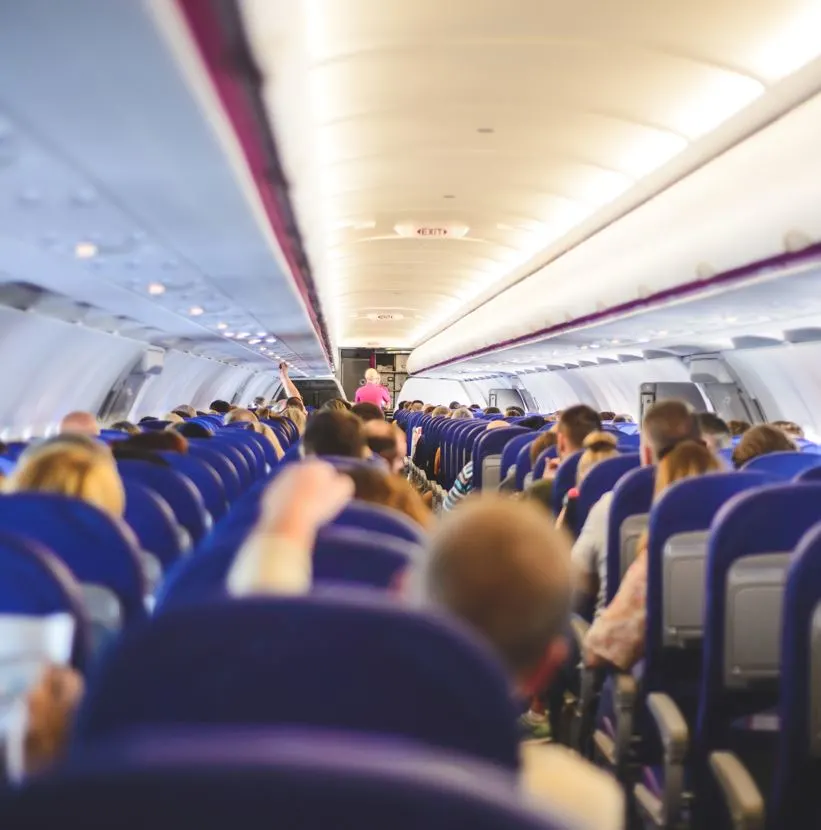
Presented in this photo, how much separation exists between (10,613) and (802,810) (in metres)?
1.99

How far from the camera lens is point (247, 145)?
570 cm

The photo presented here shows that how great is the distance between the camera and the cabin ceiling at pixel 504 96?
679 cm

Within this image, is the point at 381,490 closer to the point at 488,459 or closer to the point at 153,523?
the point at 153,523

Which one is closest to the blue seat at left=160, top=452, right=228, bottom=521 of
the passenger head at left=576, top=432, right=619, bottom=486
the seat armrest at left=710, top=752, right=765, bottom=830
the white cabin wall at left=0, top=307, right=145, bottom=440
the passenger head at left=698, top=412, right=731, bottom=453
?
the passenger head at left=576, top=432, right=619, bottom=486

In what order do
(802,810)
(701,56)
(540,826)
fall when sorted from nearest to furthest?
(540,826) → (802,810) → (701,56)

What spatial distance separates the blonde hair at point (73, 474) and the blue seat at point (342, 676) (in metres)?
2.51

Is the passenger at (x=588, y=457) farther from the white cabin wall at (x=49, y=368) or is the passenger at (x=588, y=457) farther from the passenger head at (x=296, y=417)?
the passenger head at (x=296, y=417)

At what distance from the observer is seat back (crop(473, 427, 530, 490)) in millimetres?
10102

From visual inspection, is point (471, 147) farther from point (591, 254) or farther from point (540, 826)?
point (540, 826)

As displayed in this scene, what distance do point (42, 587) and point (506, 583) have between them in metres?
1.30

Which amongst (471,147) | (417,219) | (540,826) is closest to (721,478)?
(540,826)

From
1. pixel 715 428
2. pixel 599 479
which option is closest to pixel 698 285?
pixel 715 428

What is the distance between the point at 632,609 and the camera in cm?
414

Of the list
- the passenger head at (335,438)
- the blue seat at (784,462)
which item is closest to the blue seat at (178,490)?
the passenger head at (335,438)
